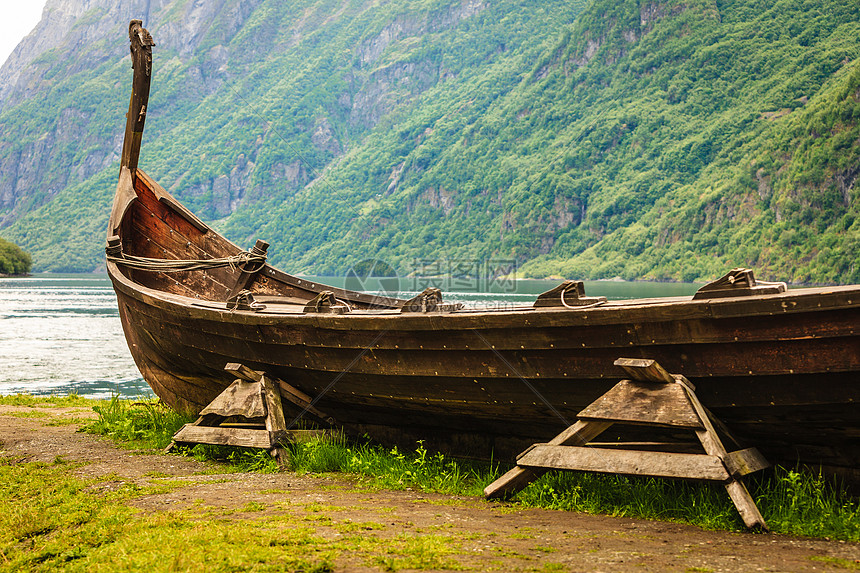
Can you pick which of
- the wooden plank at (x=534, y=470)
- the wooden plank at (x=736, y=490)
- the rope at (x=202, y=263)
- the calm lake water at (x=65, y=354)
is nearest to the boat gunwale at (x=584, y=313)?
the wooden plank at (x=736, y=490)

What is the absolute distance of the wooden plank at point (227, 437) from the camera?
262 inches

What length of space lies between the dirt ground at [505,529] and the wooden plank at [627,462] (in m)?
0.33

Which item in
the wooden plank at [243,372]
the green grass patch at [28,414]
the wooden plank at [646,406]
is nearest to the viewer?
the wooden plank at [646,406]

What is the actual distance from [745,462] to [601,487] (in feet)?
3.53

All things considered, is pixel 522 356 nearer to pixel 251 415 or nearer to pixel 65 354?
pixel 251 415

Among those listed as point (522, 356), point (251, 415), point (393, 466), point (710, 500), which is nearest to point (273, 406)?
point (251, 415)

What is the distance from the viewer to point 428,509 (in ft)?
16.7

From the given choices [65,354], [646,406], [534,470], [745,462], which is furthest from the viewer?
[65,354]

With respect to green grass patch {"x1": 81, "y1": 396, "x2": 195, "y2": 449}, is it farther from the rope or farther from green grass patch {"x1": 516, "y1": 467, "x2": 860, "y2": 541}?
green grass patch {"x1": 516, "y1": 467, "x2": 860, "y2": 541}

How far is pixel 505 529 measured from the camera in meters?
4.50

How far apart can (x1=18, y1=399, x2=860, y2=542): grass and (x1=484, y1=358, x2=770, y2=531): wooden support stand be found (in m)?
0.25

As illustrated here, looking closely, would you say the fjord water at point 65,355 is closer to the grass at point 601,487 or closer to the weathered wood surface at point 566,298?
the grass at point 601,487

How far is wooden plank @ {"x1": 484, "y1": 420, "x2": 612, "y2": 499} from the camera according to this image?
4.92m

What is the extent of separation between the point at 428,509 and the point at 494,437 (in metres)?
1.39
